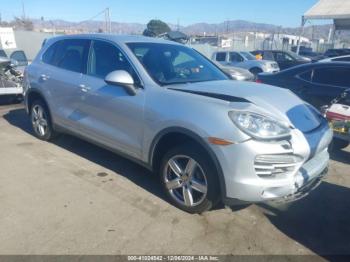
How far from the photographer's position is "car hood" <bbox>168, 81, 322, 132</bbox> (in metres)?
3.43

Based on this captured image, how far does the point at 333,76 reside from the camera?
6250mm

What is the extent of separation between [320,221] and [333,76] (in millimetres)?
3521

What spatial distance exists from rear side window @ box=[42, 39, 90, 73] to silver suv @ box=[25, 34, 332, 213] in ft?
0.07

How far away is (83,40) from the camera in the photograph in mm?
4965

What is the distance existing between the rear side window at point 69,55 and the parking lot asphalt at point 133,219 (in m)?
1.43

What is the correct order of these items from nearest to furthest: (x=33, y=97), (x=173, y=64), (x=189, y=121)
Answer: (x=189, y=121) < (x=173, y=64) < (x=33, y=97)

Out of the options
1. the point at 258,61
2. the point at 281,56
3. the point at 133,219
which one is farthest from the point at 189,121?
the point at 281,56

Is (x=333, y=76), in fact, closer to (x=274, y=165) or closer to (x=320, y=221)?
(x=320, y=221)

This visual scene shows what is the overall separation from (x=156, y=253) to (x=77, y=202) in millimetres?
1281

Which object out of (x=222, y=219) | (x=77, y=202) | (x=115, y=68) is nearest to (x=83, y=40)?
(x=115, y=68)

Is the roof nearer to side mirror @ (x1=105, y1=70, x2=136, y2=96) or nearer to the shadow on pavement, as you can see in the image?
the shadow on pavement

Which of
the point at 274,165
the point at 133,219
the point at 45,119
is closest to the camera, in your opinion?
the point at 274,165

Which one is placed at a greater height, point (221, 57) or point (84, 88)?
point (84, 88)

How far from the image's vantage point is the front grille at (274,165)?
308cm
